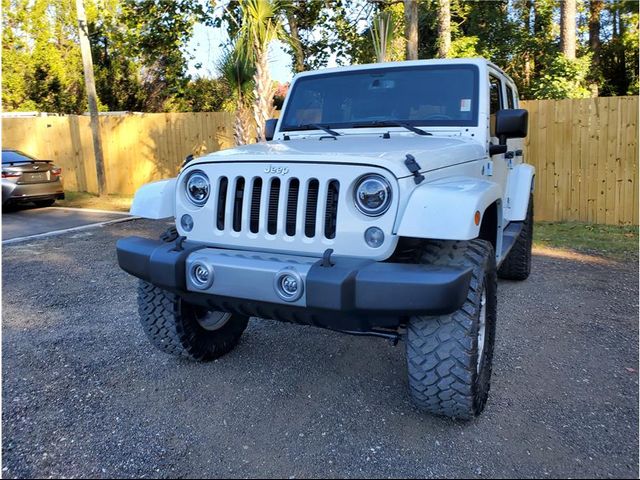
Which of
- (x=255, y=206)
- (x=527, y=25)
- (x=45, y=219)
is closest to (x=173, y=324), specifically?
(x=255, y=206)

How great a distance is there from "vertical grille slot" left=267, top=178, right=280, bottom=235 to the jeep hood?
0.11 meters

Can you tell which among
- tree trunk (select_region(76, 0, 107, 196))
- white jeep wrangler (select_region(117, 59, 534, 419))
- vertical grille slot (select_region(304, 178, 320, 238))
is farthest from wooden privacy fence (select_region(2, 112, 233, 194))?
vertical grille slot (select_region(304, 178, 320, 238))

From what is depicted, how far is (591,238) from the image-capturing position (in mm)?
8039

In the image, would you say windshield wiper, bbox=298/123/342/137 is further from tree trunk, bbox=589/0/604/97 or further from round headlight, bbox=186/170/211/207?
tree trunk, bbox=589/0/604/97

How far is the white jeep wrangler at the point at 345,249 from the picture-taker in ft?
8.39

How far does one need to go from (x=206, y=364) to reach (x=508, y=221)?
2.92 m

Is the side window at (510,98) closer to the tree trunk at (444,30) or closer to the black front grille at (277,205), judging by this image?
the black front grille at (277,205)

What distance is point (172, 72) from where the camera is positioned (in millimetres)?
17625

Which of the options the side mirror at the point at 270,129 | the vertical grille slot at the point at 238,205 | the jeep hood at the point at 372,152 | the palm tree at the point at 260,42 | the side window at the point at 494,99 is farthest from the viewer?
the palm tree at the point at 260,42

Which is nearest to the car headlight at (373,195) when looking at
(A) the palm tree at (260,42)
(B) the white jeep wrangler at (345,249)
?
(B) the white jeep wrangler at (345,249)

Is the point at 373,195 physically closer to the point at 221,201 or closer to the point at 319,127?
the point at 221,201

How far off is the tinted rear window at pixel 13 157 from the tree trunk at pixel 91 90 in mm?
1788

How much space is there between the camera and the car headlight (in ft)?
8.91

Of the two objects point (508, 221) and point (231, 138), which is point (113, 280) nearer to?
point (508, 221)
